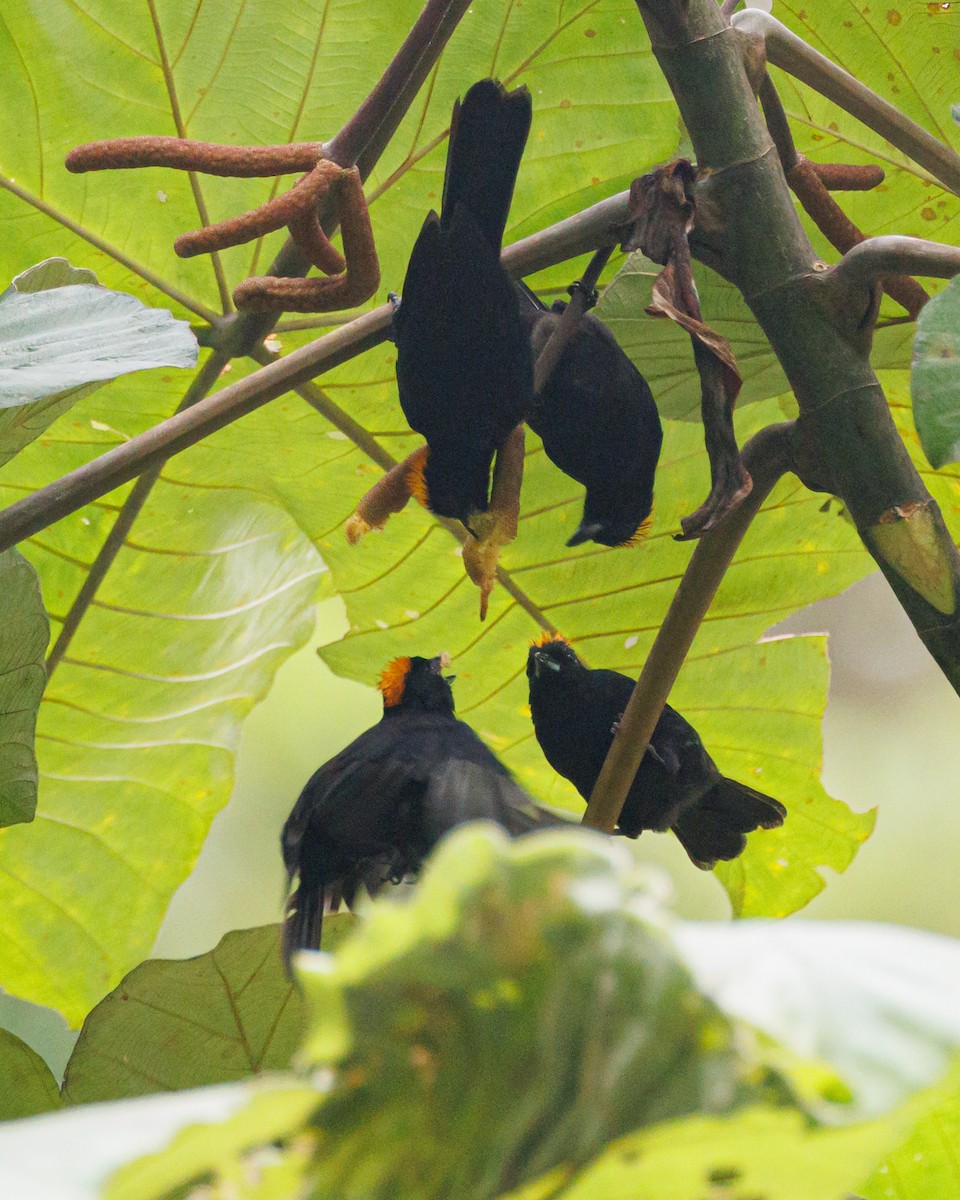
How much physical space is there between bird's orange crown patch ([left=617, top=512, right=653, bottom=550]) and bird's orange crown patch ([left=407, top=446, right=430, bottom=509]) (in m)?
0.22

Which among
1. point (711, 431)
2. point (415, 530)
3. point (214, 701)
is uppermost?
point (711, 431)

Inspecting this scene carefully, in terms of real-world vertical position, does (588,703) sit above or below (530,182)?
below

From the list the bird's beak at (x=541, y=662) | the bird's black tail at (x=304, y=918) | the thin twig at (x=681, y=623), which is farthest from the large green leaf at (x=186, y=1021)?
the bird's beak at (x=541, y=662)

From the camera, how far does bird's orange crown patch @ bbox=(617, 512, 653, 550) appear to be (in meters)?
1.29

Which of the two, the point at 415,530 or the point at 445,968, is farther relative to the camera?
the point at 415,530

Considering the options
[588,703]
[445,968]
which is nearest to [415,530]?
[588,703]

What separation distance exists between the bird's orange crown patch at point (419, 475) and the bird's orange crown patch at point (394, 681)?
25cm

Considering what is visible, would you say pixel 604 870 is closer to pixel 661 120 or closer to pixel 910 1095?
pixel 910 1095

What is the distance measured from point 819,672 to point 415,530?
1.58 feet

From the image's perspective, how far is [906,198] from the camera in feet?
3.97

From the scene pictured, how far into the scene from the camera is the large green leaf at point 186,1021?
1.02 m

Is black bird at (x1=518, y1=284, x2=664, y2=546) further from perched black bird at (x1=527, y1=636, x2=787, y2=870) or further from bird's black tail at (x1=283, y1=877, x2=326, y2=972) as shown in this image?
bird's black tail at (x1=283, y1=877, x2=326, y2=972)

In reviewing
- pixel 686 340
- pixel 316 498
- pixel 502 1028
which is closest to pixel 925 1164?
pixel 502 1028

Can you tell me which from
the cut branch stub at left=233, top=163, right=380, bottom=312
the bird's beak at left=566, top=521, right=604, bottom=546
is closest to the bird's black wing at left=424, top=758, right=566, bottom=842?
the bird's beak at left=566, top=521, right=604, bottom=546
